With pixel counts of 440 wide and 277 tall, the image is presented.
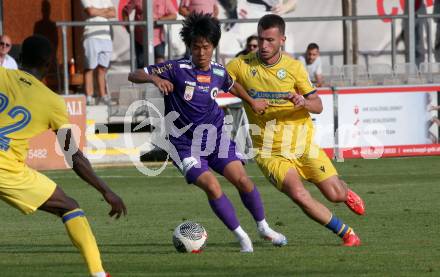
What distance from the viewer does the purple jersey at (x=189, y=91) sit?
11750 mm

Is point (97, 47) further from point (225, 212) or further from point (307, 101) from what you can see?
point (225, 212)

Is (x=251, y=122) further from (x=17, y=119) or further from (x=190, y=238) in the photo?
(x=17, y=119)

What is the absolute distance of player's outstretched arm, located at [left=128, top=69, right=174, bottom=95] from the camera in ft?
37.4

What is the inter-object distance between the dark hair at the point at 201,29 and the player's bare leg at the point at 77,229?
2768 millimetres

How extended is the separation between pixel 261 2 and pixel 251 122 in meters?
13.7

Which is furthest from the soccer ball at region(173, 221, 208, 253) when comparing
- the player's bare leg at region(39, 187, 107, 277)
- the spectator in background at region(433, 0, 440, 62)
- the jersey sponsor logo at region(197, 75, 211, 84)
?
the spectator in background at region(433, 0, 440, 62)

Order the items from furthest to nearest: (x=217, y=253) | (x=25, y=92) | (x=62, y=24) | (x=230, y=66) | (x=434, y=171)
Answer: (x=62, y=24) < (x=434, y=171) < (x=230, y=66) < (x=217, y=253) < (x=25, y=92)

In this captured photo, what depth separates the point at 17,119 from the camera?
29.5 ft

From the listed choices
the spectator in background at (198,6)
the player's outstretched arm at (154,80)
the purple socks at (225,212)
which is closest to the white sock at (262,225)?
the purple socks at (225,212)

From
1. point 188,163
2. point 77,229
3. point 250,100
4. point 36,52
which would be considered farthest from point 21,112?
point 250,100

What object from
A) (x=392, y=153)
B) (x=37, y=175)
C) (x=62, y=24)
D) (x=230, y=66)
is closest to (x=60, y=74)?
(x=62, y=24)

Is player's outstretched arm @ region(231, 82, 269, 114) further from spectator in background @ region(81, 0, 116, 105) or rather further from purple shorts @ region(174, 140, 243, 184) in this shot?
spectator in background @ region(81, 0, 116, 105)

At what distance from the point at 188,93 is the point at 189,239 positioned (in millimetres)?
1403

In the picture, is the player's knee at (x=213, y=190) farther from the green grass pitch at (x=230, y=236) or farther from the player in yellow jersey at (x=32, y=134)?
the player in yellow jersey at (x=32, y=134)
